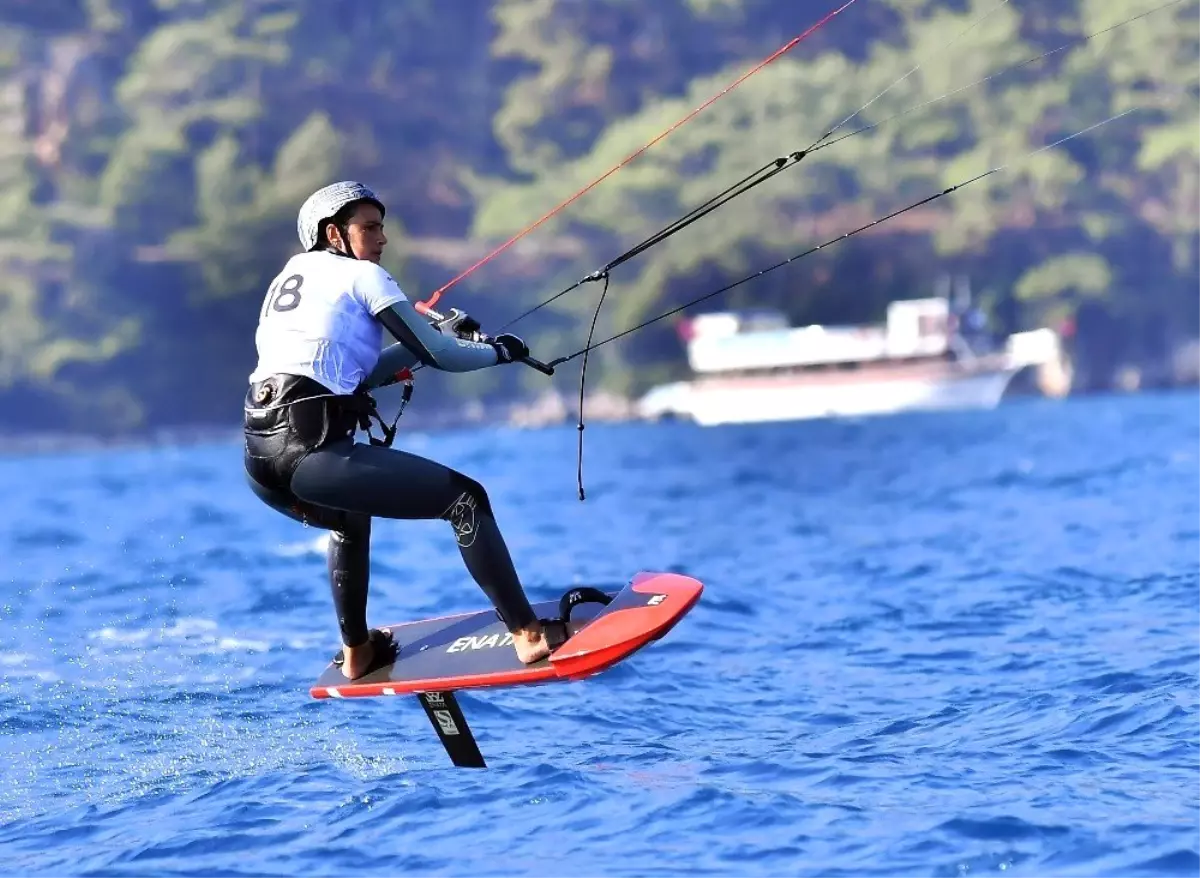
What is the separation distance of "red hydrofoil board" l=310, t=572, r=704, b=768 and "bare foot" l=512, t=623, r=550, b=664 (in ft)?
0.11

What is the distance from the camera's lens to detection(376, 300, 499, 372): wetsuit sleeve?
736cm

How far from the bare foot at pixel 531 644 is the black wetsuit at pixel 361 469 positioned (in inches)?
1.5

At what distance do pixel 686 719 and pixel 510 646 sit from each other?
174 cm

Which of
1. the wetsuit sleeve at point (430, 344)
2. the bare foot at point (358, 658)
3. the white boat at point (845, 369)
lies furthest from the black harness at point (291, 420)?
the white boat at point (845, 369)

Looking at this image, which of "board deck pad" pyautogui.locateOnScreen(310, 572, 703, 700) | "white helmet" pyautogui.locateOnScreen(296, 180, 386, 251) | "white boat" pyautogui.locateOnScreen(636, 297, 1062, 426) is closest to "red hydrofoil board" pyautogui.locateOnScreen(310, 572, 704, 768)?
"board deck pad" pyautogui.locateOnScreen(310, 572, 703, 700)

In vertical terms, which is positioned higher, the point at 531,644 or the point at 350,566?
the point at 350,566

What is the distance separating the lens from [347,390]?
7.41m

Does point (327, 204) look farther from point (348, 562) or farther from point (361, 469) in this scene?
point (348, 562)

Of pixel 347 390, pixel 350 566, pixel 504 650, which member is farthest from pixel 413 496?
pixel 504 650

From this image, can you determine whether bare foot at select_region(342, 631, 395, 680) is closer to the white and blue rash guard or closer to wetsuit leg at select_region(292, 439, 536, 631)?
wetsuit leg at select_region(292, 439, 536, 631)

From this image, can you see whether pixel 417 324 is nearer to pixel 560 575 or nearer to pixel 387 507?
pixel 387 507

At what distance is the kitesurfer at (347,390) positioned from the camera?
7332mm

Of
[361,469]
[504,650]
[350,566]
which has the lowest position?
[504,650]

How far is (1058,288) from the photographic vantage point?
9438 centimetres
